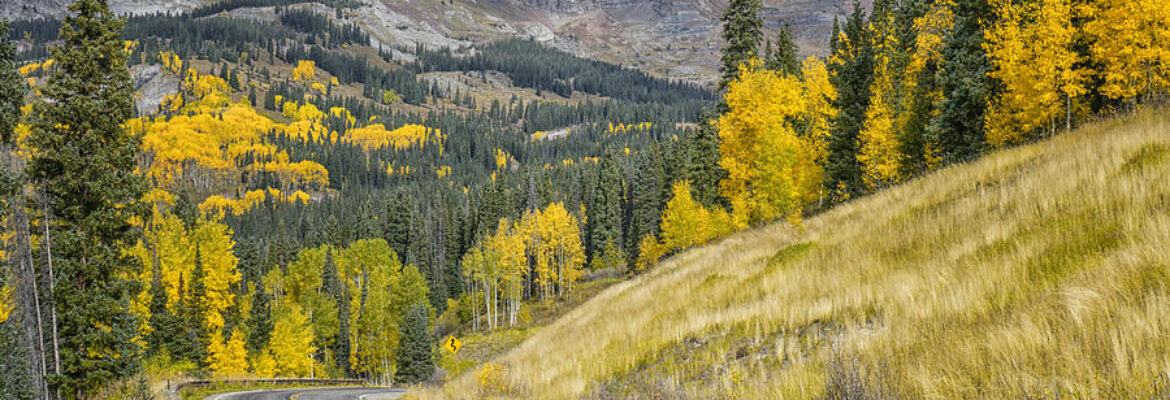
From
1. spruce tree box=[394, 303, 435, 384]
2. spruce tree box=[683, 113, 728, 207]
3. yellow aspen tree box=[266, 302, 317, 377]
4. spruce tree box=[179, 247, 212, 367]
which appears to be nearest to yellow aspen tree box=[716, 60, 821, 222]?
spruce tree box=[683, 113, 728, 207]

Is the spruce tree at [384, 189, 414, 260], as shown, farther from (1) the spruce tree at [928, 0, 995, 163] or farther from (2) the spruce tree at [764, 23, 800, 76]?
(1) the spruce tree at [928, 0, 995, 163]

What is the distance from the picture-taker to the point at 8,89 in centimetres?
1630

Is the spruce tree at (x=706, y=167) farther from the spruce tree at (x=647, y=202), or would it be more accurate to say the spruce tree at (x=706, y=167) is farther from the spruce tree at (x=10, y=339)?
the spruce tree at (x=10, y=339)

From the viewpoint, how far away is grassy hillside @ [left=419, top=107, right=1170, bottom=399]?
3311 millimetres

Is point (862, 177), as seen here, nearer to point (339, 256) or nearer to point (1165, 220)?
point (1165, 220)

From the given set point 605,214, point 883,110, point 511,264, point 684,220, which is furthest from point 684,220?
point 605,214

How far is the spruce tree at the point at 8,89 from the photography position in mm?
16141

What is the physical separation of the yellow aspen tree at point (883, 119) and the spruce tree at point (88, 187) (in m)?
33.9

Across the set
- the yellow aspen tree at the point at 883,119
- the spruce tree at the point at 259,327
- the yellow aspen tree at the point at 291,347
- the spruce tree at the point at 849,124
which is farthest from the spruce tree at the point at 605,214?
the yellow aspen tree at the point at 883,119

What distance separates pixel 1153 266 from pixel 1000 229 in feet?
11.3

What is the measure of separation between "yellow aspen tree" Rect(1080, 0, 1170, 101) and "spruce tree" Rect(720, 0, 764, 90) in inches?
676

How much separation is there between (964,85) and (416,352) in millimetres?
44570

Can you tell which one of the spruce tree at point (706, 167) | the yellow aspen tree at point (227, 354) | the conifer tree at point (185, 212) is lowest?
the yellow aspen tree at point (227, 354)

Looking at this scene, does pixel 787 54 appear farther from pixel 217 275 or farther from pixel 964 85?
pixel 217 275
